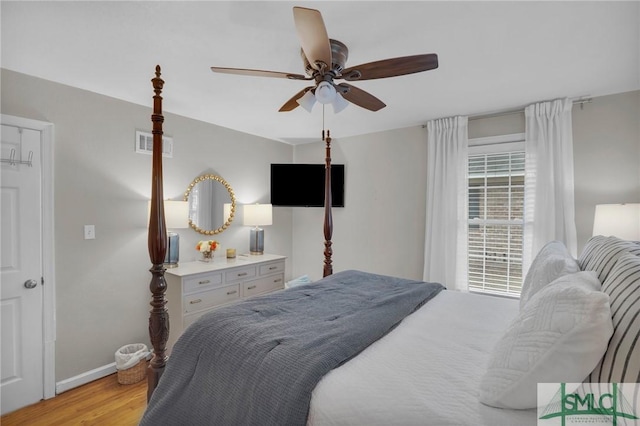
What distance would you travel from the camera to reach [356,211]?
4.22 metres

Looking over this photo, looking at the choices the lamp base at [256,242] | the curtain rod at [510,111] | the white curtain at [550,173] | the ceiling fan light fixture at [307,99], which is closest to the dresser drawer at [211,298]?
the lamp base at [256,242]

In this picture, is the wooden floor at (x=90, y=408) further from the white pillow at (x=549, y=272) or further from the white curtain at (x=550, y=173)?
the white curtain at (x=550, y=173)

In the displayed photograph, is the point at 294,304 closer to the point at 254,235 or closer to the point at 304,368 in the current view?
the point at 304,368

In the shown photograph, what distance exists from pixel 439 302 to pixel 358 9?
1836 mm

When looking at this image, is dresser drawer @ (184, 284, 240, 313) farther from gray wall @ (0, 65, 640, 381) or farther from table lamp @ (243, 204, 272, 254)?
table lamp @ (243, 204, 272, 254)

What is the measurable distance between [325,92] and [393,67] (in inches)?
15.7

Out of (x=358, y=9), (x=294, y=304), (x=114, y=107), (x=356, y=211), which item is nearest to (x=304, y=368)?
(x=294, y=304)

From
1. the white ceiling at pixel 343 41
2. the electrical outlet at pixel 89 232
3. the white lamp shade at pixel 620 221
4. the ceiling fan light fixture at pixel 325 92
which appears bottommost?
the electrical outlet at pixel 89 232

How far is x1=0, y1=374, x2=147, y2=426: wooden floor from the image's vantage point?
2.11 metres

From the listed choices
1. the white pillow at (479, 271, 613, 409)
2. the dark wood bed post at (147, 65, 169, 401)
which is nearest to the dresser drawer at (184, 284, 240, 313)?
the dark wood bed post at (147, 65, 169, 401)

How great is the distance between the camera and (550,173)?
285cm

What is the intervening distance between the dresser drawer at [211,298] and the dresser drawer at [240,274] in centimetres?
8

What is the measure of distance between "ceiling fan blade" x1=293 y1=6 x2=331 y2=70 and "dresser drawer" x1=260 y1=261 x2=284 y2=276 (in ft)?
8.17

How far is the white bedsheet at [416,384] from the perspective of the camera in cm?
94
